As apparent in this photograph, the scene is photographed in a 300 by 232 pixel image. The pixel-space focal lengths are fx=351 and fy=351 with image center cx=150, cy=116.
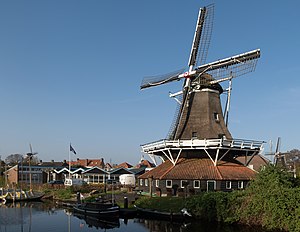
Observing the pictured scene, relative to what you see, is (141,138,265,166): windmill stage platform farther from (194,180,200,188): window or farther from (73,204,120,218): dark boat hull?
(73,204,120,218): dark boat hull

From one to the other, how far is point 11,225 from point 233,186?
18.2m

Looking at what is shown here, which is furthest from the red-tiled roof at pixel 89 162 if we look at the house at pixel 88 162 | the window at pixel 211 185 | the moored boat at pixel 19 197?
the window at pixel 211 185

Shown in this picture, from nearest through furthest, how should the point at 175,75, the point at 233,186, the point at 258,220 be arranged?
1. the point at 258,220
2. the point at 233,186
3. the point at 175,75

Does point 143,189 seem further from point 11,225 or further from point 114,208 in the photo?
point 11,225

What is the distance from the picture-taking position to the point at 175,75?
37500 millimetres

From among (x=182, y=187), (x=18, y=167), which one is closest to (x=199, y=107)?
(x=182, y=187)

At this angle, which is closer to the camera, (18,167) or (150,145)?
(150,145)

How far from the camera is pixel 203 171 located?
101 feet

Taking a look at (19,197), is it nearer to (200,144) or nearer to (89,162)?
(200,144)

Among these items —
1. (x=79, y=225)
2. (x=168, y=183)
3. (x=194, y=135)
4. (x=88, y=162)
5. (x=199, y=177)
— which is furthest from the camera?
(x=88, y=162)

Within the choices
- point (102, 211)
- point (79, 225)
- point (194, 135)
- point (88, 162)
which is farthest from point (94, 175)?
point (79, 225)

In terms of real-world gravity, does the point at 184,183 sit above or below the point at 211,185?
above

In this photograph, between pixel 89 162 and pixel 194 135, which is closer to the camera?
pixel 194 135

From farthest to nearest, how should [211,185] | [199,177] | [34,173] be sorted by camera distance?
[34,173] → [211,185] → [199,177]
